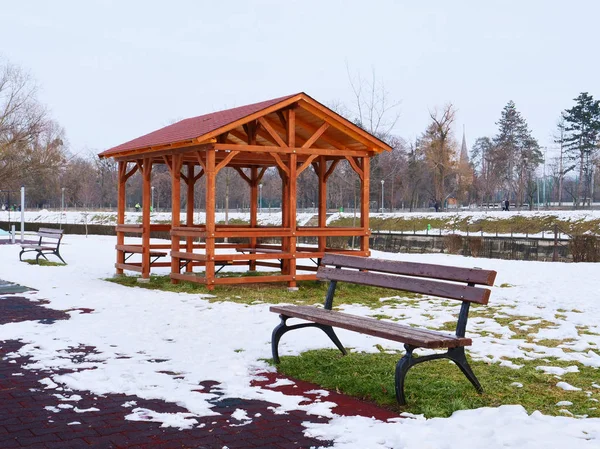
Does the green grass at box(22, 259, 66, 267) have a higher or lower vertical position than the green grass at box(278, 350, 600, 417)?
higher

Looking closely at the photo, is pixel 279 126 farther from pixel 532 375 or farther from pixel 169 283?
pixel 532 375

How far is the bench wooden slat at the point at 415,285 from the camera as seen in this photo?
5.35 m

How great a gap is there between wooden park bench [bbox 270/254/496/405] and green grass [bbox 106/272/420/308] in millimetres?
3981

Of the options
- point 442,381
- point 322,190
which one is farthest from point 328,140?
point 442,381

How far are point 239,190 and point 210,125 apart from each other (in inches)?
2311

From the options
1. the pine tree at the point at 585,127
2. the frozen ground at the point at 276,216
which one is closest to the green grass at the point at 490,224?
the frozen ground at the point at 276,216

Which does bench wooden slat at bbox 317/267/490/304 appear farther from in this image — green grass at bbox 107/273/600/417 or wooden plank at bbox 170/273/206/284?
wooden plank at bbox 170/273/206/284

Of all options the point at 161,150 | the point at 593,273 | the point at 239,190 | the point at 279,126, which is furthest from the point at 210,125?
the point at 239,190

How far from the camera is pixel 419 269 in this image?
20.6 feet

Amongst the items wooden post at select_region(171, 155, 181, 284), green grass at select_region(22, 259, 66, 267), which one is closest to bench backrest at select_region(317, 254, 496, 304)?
wooden post at select_region(171, 155, 181, 284)

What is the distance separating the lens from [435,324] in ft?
28.9

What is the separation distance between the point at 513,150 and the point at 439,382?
72.5 meters

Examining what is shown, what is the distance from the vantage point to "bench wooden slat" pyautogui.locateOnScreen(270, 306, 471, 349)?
505cm

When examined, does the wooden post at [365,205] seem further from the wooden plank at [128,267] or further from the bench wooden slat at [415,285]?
the bench wooden slat at [415,285]
